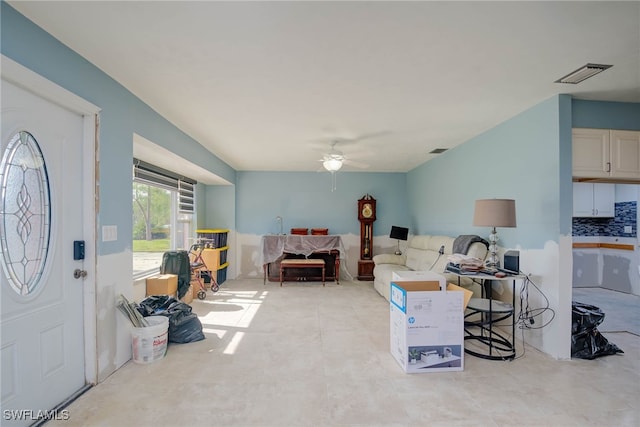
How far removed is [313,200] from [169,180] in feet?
9.42

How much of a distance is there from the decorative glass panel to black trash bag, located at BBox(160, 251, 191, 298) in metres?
2.22

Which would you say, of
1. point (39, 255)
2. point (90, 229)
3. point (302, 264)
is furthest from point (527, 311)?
point (39, 255)

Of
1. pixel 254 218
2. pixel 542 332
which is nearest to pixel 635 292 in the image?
pixel 542 332

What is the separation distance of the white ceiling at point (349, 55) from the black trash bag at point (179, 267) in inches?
70.0

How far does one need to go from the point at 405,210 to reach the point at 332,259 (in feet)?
6.47

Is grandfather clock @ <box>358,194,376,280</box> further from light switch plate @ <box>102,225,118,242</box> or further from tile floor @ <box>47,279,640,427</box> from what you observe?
light switch plate @ <box>102,225,118,242</box>

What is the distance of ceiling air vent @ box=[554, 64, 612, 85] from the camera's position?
2.17 meters

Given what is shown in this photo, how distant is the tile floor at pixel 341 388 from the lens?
1836 millimetres

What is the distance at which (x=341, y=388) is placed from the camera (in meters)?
2.17

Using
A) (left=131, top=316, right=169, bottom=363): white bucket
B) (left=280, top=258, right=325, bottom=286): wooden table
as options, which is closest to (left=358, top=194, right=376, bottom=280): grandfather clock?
(left=280, top=258, right=325, bottom=286): wooden table

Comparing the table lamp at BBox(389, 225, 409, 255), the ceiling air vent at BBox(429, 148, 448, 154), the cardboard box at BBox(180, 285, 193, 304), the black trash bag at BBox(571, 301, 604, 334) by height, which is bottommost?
the cardboard box at BBox(180, 285, 193, 304)

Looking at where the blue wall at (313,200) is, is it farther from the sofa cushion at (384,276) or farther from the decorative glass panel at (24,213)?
the decorative glass panel at (24,213)

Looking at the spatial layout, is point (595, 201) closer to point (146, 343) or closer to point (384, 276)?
point (384, 276)

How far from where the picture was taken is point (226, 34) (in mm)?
1794
